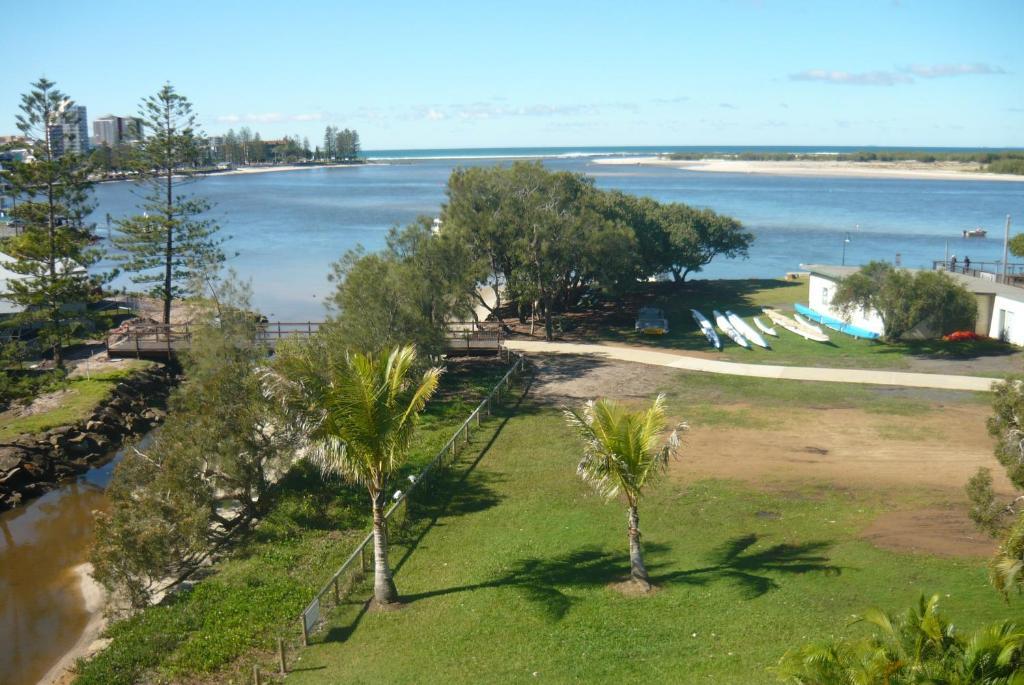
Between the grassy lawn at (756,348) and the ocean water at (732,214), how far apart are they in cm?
1599

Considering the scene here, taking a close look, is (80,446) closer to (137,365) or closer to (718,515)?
(137,365)

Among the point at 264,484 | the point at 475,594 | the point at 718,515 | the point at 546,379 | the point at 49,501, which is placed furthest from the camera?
the point at 546,379

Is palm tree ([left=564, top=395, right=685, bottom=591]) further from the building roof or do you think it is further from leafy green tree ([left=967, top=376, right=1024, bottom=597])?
the building roof

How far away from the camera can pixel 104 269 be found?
255ft

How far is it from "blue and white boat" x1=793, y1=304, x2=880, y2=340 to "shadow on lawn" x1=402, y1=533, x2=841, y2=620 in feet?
72.9

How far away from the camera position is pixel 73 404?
31.6 m

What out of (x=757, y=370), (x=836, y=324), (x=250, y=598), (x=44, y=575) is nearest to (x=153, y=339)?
(x=44, y=575)

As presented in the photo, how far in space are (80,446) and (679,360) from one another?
71.1ft

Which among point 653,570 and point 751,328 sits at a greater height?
point 751,328

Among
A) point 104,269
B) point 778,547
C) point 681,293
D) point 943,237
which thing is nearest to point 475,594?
point 778,547

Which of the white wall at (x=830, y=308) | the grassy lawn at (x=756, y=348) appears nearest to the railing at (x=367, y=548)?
the grassy lawn at (x=756, y=348)

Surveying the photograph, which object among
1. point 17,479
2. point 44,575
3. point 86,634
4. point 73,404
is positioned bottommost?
point 44,575

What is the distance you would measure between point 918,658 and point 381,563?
984 centimetres

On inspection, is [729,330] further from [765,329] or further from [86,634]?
[86,634]
